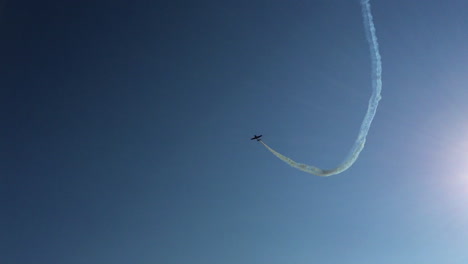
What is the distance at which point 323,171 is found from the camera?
210ft

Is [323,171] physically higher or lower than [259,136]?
lower

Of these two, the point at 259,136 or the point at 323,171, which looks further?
the point at 259,136

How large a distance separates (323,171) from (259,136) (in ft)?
58.7

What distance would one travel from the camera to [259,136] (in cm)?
7050
